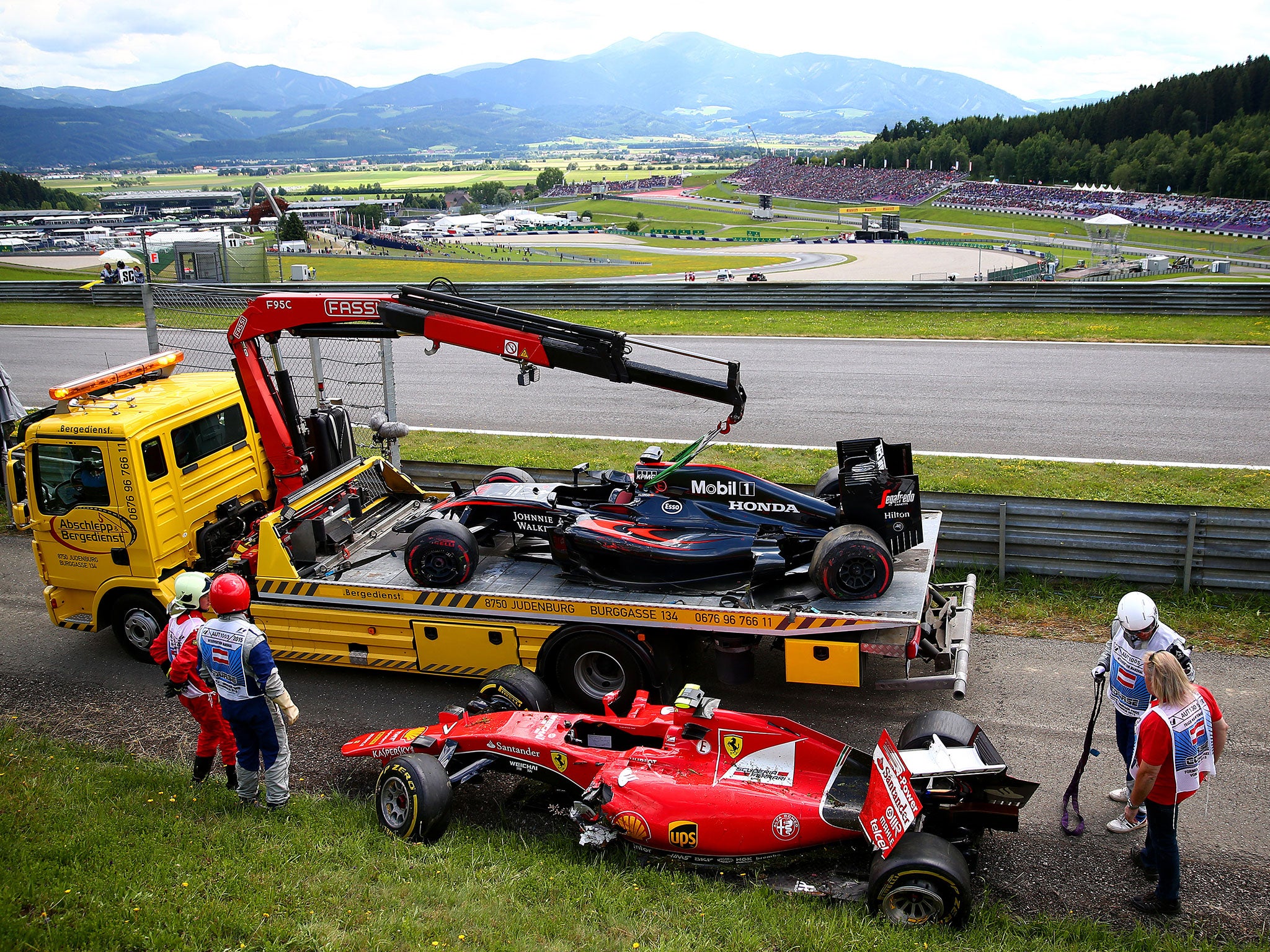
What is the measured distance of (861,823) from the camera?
5406 millimetres

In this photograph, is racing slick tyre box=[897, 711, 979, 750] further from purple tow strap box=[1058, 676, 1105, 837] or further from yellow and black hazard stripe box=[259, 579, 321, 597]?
yellow and black hazard stripe box=[259, 579, 321, 597]

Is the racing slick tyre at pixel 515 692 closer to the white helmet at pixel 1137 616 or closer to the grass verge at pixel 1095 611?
the white helmet at pixel 1137 616

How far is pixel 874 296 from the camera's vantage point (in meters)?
26.6

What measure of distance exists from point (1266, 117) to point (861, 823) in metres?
106

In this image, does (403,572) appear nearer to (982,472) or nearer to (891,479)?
(891,479)

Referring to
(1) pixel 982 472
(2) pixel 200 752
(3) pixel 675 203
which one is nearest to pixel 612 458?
(1) pixel 982 472

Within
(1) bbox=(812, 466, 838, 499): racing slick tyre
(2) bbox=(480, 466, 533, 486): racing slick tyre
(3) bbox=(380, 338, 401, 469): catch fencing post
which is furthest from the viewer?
(3) bbox=(380, 338, 401, 469): catch fencing post

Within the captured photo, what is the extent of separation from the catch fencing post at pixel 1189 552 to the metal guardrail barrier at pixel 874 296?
17100mm

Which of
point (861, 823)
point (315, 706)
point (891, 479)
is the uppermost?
point (891, 479)

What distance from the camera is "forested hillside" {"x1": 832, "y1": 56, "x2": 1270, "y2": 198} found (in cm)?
7906

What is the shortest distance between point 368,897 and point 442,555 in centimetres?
361

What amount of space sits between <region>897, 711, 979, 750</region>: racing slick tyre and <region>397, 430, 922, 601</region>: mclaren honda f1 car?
4.56ft

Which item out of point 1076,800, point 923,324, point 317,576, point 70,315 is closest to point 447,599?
point 317,576

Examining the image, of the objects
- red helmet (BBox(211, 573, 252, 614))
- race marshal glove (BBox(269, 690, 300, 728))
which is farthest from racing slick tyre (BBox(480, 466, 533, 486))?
race marshal glove (BBox(269, 690, 300, 728))
